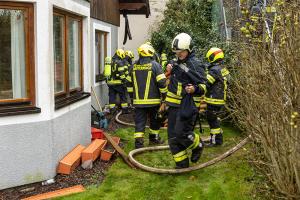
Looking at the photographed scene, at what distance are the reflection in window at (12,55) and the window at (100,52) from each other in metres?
6.55

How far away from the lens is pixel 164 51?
56.6ft

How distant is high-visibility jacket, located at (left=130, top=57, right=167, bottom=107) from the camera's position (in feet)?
26.0

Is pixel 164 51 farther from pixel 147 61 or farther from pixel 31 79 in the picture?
pixel 31 79

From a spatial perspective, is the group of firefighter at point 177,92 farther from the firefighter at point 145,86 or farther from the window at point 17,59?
the window at point 17,59

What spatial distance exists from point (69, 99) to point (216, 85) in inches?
111

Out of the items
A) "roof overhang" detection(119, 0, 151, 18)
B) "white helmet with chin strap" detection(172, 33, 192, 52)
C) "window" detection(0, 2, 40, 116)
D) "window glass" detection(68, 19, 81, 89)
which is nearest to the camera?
"window" detection(0, 2, 40, 116)

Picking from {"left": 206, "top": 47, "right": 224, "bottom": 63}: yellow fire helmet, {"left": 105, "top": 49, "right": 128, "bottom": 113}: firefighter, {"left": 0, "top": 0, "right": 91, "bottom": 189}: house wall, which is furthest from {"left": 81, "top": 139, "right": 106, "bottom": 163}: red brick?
{"left": 105, "top": 49, "right": 128, "bottom": 113}: firefighter

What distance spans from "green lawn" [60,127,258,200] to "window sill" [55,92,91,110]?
4.08 feet

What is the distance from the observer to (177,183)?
6.16 meters

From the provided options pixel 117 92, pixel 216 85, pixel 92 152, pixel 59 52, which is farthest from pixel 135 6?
pixel 92 152

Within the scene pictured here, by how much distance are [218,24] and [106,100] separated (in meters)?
5.47

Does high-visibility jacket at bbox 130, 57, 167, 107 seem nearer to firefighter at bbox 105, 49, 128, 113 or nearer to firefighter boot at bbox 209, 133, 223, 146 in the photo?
firefighter boot at bbox 209, 133, 223, 146

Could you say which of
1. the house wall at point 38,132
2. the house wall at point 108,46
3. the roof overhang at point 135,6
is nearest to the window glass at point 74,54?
the house wall at point 38,132

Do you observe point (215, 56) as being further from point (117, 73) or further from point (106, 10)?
point (106, 10)
